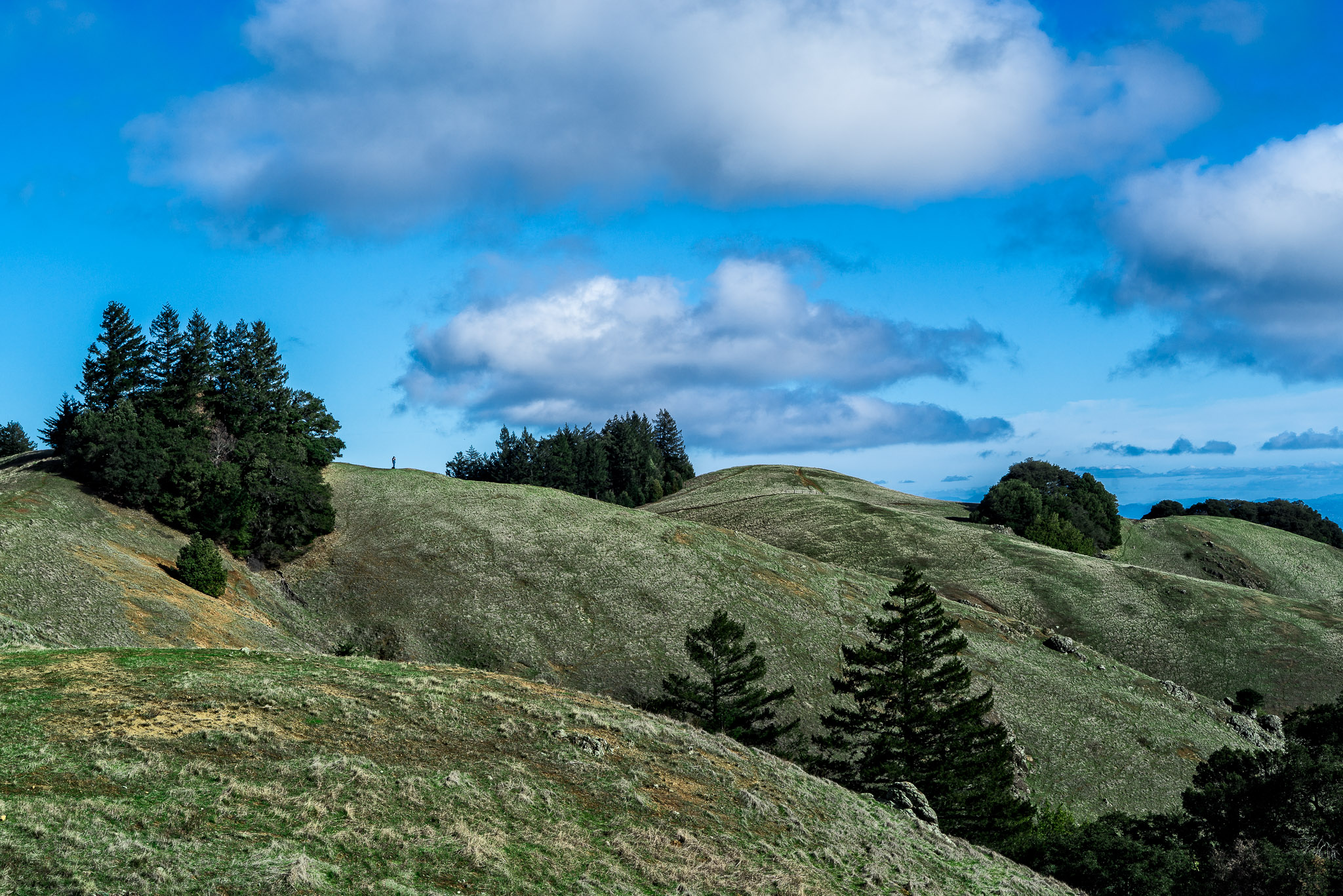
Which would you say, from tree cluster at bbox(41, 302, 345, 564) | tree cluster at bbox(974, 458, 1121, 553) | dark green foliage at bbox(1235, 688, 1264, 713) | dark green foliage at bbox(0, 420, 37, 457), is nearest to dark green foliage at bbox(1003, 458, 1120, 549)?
tree cluster at bbox(974, 458, 1121, 553)

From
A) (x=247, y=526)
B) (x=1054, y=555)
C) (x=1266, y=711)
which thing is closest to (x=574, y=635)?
(x=247, y=526)

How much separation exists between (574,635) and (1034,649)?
1649 inches

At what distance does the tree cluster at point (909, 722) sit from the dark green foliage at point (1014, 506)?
91530 mm

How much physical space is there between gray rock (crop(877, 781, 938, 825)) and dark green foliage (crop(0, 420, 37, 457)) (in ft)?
544

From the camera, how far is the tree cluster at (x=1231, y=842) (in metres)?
30.1

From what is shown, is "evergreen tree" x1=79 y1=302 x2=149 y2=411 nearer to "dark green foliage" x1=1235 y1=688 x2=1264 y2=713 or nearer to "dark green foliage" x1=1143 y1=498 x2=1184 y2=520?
"dark green foliage" x1=1235 y1=688 x2=1264 y2=713

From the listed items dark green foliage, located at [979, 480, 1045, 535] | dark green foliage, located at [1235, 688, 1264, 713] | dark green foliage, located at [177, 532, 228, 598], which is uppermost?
dark green foliage, located at [979, 480, 1045, 535]

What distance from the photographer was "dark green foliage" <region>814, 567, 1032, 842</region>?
41.8 metres

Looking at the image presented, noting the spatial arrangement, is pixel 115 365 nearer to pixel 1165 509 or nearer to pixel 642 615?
pixel 642 615

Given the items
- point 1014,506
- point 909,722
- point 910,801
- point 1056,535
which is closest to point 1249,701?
point 909,722

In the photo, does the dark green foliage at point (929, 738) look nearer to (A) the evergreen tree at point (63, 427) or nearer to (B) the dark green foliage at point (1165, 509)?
(A) the evergreen tree at point (63, 427)

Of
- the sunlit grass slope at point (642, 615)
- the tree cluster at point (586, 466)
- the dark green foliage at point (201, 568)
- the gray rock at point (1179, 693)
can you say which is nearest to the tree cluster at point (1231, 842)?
the sunlit grass slope at point (642, 615)

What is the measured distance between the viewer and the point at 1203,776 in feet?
126

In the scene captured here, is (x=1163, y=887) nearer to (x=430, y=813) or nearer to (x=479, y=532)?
(x=430, y=813)
